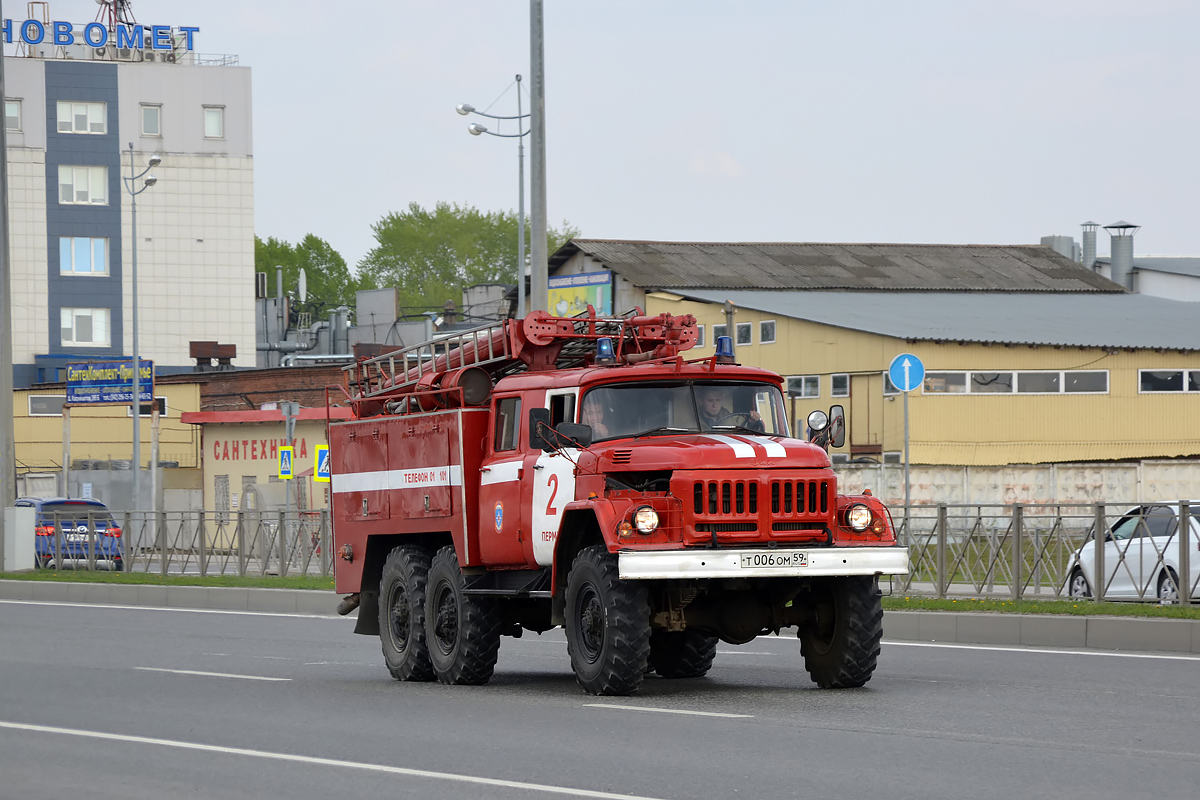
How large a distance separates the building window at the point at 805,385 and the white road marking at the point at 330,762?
Answer: 3988cm

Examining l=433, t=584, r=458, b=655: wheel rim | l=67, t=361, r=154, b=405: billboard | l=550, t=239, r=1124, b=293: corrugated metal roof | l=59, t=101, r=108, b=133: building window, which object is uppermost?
l=59, t=101, r=108, b=133: building window

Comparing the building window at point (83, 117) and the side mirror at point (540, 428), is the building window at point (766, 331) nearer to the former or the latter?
the building window at point (83, 117)

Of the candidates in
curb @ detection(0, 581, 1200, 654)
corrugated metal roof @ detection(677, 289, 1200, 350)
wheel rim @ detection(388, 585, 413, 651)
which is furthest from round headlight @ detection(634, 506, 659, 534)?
corrugated metal roof @ detection(677, 289, 1200, 350)

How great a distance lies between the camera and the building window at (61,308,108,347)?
262 feet

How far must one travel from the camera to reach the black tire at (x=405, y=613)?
15.3m

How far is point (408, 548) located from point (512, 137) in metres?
28.4

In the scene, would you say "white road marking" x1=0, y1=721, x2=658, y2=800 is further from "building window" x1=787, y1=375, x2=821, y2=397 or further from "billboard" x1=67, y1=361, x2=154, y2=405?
"billboard" x1=67, y1=361, x2=154, y2=405

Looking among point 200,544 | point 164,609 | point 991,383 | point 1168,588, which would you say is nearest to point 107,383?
point 200,544

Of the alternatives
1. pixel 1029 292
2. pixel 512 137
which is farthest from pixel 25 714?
pixel 1029 292

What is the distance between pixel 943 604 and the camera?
68.3 feet

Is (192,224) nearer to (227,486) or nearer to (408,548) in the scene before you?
(227,486)

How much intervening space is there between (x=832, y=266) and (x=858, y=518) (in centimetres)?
5263

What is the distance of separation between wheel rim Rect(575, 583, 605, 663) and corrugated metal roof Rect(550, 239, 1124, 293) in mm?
47681

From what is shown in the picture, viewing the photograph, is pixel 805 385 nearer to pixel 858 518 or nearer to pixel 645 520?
pixel 858 518
